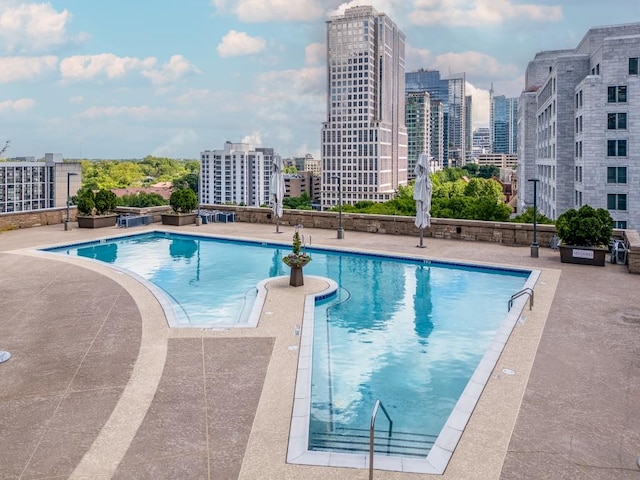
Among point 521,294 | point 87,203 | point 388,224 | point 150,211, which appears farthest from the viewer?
point 150,211

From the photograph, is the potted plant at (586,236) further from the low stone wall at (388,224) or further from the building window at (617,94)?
the building window at (617,94)

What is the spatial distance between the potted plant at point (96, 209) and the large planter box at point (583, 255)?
24359 mm

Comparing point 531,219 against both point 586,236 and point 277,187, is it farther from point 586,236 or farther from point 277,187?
point 277,187

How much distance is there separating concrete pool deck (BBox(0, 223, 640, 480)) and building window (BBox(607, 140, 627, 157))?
35.7 m

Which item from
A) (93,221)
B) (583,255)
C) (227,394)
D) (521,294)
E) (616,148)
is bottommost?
(227,394)

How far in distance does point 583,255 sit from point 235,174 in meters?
A: 161

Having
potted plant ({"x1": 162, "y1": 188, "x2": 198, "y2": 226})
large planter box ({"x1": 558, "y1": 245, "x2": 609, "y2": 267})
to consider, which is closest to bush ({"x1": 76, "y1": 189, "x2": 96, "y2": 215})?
potted plant ({"x1": 162, "y1": 188, "x2": 198, "y2": 226})

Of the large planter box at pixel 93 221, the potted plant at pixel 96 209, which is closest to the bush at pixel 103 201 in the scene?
the potted plant at pixel 96 209

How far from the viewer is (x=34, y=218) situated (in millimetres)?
31375

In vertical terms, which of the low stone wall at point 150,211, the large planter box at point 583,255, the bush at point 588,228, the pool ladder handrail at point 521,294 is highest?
the low stone wall at point 150,211

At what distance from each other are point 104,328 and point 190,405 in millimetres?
4888

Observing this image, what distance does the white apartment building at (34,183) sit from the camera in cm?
11425

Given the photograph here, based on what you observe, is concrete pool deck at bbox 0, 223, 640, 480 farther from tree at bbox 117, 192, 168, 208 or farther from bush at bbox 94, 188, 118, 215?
tree at bbox 117, 192, 168, 208

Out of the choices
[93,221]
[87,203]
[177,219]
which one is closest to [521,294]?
[177,219]
